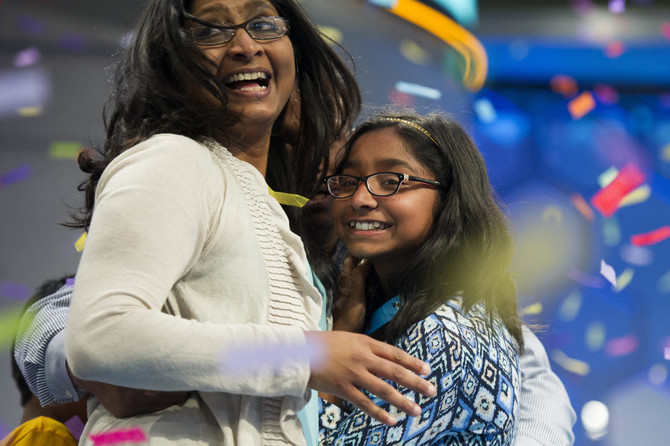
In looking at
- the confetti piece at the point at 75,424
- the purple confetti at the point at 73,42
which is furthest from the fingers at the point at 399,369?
the purple confetti at the point at 73,42

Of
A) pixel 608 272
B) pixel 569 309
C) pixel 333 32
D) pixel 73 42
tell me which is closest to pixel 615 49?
pixel 608 272

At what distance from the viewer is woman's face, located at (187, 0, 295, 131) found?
113 centimetres

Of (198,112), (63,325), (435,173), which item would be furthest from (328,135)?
(63,325)

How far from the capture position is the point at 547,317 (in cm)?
277

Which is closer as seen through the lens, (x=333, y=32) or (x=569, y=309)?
(x=333, y=32)

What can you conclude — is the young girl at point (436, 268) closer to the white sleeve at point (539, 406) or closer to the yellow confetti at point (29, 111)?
the white sleeve at point (539, 406)

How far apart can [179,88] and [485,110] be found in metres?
2.07

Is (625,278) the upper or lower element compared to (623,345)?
upper

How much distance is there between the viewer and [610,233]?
2.90m

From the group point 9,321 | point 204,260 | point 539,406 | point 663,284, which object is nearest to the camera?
point 204,260

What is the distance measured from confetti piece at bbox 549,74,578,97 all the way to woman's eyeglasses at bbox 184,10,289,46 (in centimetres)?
210

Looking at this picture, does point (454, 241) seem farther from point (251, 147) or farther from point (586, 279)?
point (586, 279)

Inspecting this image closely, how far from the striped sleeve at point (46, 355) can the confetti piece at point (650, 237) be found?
2107mm

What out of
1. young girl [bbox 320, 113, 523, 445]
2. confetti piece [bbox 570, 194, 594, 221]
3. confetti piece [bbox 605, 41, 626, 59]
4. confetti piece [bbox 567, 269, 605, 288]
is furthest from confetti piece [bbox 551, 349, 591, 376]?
young girl [bbox 320, 113, 523, 445]
